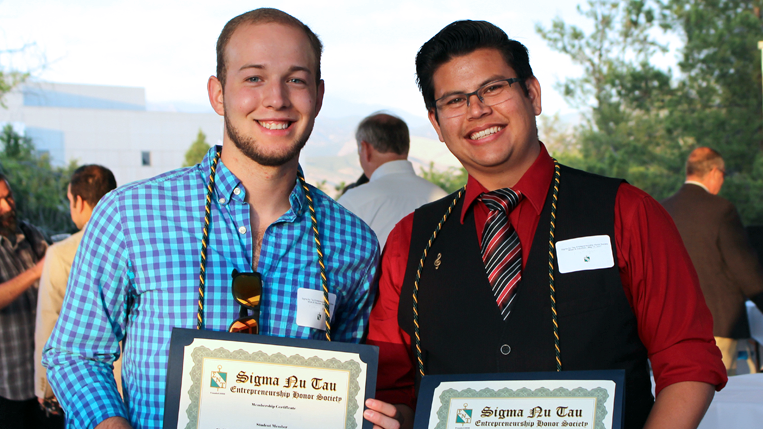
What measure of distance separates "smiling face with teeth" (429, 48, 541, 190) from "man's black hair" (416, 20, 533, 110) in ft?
0.06

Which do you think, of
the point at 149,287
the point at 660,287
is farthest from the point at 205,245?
the point at 660,287

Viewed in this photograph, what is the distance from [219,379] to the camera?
144 centimetres

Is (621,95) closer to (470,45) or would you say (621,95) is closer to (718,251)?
(718,251)

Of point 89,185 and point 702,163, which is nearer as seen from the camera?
point 89,185

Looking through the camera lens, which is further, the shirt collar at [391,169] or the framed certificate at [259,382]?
the shirt collar at [391,169]

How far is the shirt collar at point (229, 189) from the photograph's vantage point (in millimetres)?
1746

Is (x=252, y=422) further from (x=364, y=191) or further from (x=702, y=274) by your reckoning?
(x=702, y=274)

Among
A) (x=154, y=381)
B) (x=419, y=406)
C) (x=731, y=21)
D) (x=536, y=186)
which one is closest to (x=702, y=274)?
(x=536, y=186)

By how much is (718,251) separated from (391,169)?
2.64 meters

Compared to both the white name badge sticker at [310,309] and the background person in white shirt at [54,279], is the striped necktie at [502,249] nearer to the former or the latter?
the white name badge sticker at [310,309]

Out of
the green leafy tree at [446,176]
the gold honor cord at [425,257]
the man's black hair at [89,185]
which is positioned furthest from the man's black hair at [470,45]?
the green leafy tree at [446,176]

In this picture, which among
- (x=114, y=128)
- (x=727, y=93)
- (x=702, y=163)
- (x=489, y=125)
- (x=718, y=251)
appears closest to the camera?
(x=489, y=125)

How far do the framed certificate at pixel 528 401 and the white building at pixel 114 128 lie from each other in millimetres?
31627

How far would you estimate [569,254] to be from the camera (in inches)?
63.1
